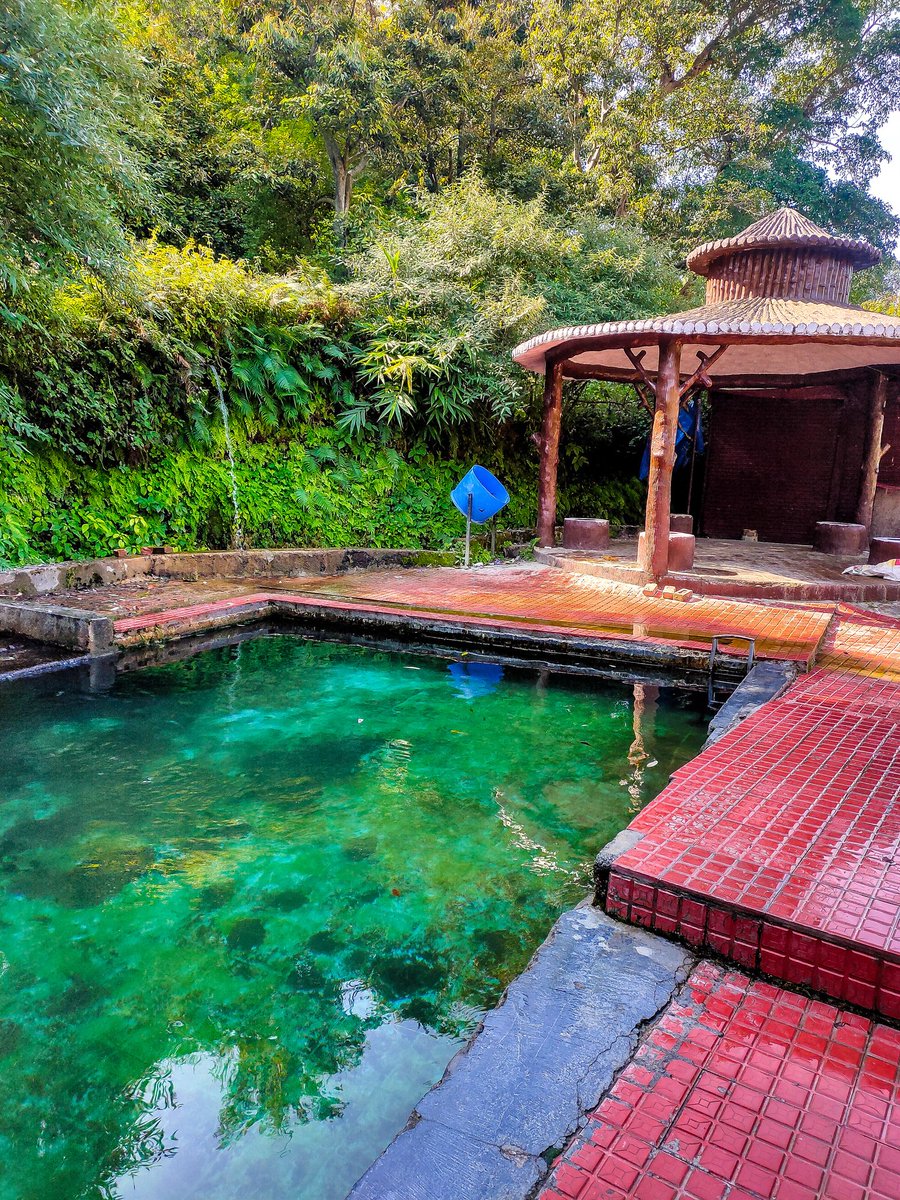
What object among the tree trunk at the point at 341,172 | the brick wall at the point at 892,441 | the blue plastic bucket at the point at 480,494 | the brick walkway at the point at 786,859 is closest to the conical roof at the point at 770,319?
the brick wall at the point at 892,441

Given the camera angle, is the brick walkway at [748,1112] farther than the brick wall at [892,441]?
No

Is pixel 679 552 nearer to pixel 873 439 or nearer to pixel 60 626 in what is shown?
pixel 873 439

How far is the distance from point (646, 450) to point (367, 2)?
48.8 ft

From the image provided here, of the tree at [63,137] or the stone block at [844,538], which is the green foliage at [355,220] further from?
the stone block at [844,538]

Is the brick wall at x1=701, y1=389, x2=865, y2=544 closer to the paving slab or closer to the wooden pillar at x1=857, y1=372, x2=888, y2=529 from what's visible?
the wooden pillar at x1=857, y1=372, x2=888, y2=529

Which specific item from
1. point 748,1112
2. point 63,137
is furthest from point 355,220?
point 748,1112

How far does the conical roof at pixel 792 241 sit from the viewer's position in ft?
31.2

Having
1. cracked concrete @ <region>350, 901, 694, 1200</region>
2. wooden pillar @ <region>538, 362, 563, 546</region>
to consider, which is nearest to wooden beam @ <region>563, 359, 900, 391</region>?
wooden pillar @ <region>538, 362, 563, 546</region>

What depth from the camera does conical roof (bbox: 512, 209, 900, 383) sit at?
7.69 metres

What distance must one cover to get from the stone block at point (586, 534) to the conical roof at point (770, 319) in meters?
2.39

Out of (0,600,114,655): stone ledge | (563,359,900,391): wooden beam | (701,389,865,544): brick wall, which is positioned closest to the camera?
(0,600,114,655): stone ledge

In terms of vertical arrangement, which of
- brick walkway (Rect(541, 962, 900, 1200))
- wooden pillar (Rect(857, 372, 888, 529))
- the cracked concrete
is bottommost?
the cracked concrete

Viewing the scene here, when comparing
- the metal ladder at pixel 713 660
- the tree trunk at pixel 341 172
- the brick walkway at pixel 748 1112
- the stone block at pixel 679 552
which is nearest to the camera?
the brick walkway at pixel 748 1112

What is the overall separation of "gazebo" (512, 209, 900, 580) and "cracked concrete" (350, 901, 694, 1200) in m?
6.60
